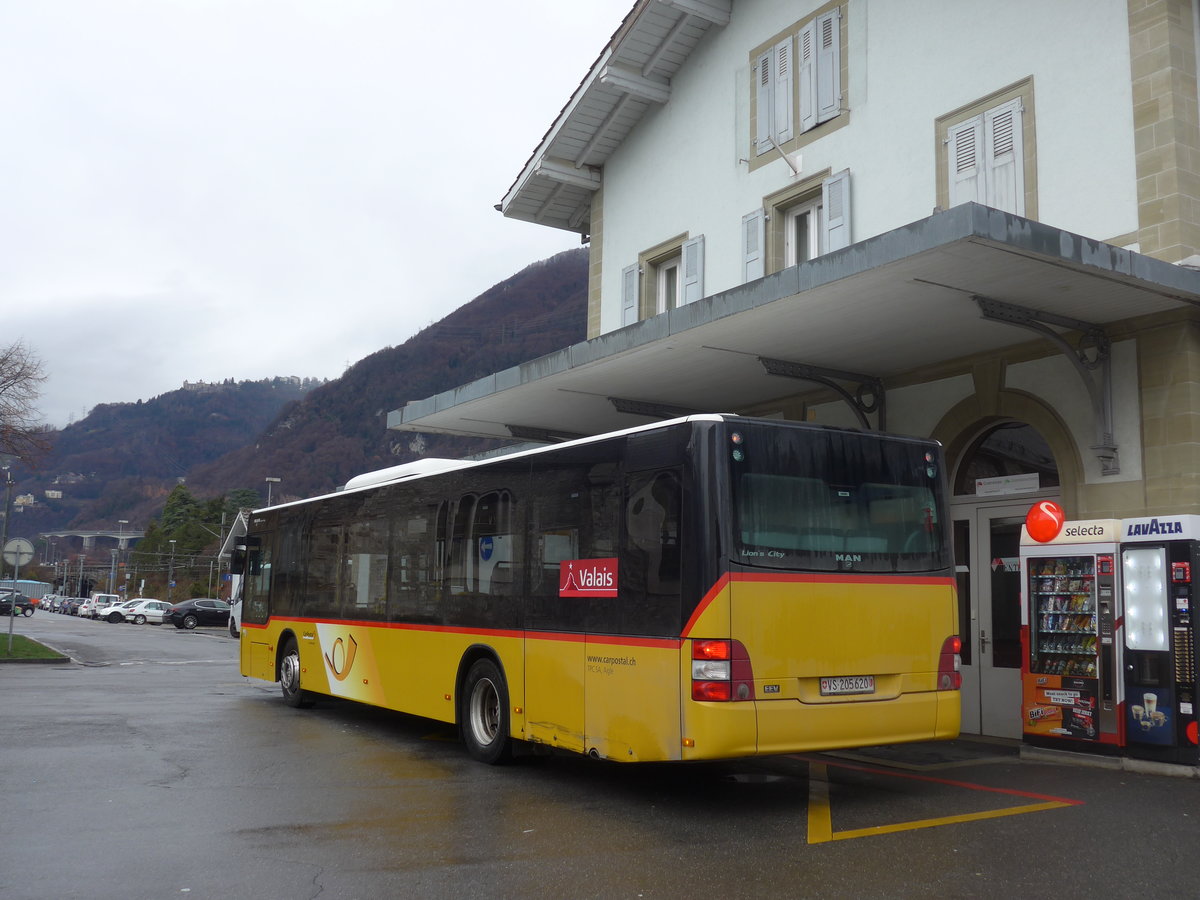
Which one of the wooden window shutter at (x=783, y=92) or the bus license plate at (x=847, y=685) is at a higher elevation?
the wooden window shutter at (x=783, y=92)

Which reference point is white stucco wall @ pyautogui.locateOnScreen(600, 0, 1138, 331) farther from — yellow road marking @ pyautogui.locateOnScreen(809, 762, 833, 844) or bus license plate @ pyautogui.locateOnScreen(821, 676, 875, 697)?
yellow road marking @ pyautogui.locateOnScreen(809, 762, 833, 844)

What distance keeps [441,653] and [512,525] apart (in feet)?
6.36

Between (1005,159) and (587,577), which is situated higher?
Result: (1005,159)

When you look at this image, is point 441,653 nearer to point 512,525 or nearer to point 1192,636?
point 512,525

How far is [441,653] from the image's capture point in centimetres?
1127

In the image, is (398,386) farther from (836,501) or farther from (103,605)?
(836,501)

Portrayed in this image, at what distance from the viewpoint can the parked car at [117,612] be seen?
66.7 m

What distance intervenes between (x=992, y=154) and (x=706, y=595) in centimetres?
782

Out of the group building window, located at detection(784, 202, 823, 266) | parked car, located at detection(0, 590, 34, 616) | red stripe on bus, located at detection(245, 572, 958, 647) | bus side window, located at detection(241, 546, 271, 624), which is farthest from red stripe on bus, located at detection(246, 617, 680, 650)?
parked car, located at detection(0, 590, 34, 616)

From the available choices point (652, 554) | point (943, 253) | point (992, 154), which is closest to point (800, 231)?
point (992, 154)

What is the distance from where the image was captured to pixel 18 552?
26.3m

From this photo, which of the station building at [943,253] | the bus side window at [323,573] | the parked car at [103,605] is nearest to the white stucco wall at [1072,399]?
the station building at [943,253]

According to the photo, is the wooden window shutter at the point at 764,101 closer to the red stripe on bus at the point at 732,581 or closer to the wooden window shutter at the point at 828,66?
the wooden window shutter at the point at 828,66

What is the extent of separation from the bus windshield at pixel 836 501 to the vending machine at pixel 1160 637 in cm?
226
